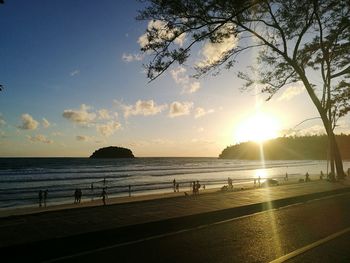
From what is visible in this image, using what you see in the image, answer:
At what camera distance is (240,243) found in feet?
24.2

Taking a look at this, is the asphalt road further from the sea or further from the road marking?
the sea

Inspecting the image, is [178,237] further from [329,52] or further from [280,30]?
[329,52]

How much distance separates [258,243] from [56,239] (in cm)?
354

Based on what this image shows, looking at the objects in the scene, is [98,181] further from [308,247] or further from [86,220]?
[308,247]

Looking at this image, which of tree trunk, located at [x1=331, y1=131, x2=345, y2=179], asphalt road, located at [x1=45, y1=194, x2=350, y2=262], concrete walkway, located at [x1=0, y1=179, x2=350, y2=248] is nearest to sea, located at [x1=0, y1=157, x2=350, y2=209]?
tree trunk, located at [x1=331, y1=131, x2=345, y2=179]

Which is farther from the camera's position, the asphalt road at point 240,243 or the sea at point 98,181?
the sea at point 98,181

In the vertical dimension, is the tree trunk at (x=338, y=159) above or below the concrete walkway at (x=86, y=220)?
above

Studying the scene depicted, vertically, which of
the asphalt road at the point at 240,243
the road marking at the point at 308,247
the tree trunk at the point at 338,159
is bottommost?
the road marking at the point at 308,247

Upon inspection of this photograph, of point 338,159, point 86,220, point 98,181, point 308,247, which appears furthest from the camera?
point 98,181

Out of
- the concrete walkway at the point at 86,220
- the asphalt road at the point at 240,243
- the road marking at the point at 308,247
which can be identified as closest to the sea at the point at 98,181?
the concrete walkway at the point at 86,220

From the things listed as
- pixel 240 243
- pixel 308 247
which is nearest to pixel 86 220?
pixel 240 243

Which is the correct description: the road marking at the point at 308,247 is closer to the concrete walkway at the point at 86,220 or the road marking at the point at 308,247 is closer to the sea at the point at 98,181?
the concrete walkway at the point at 86,220

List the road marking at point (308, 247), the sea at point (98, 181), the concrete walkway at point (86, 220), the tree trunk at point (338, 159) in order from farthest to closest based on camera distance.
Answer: the sea at point (98, 181)
the tree trunk at point (338, 159)
the concrete walkway at point (86, 220)
the road marking at point (308, 247)

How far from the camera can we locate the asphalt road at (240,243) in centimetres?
634
